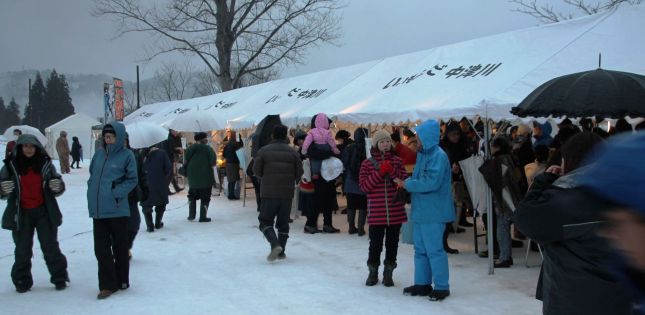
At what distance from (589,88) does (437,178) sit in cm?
160

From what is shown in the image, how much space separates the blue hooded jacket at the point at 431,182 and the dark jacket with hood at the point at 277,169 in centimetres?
225

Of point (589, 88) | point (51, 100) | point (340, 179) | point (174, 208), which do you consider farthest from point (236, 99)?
point (51, 100)

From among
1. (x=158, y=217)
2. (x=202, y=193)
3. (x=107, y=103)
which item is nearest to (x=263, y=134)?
(x=202, y=193)

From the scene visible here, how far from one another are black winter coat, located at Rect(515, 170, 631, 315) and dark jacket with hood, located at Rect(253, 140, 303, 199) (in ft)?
15.7

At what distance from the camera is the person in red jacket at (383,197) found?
5.91m

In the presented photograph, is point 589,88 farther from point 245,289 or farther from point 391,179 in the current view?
point 245,289

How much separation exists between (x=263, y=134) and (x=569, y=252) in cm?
935

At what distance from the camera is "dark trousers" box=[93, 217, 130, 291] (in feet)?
19.1

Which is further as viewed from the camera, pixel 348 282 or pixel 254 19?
pixel 254 19

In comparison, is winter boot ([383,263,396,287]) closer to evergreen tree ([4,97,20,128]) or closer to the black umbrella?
the black umbrella

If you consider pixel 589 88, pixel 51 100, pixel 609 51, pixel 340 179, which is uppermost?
pixel 51 100

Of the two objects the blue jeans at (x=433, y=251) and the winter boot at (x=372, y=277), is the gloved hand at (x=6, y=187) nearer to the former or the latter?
the winter boot at (x=372, y=277)

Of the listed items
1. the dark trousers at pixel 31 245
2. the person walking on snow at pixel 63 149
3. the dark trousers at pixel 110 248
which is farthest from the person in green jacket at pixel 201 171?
the person walking on snow at pixel 63 149

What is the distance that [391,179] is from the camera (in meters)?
5.93
